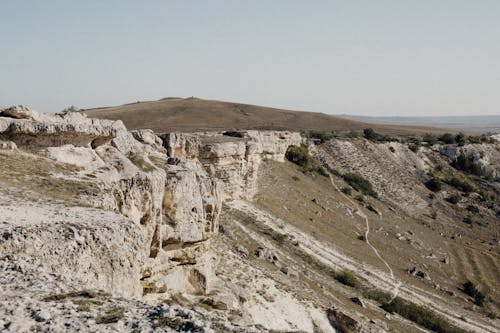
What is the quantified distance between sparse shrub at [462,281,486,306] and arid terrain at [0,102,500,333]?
0.11 meters

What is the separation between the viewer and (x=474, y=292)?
35.1 metres

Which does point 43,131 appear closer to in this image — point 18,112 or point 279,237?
point 18,112

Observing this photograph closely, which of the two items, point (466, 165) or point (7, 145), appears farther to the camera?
point (466, 165)

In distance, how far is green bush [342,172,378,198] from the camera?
5278 centimetres

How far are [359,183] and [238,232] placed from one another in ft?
92.2

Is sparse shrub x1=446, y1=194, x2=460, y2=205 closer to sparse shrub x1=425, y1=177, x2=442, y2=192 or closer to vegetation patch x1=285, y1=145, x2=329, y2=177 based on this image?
sparse shrub x1=425, y1=177, x2=442, y2=192

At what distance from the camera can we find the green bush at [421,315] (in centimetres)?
2670

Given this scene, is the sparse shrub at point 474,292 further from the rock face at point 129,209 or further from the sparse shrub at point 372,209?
the rock face at point 129,209

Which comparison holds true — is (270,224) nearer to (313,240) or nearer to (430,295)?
(313,240)

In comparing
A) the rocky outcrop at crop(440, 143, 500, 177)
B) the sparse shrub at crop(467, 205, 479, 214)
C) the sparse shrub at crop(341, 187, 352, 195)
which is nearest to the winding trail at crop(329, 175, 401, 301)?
the sparse shrub at crop(341, 187, 352, 195)

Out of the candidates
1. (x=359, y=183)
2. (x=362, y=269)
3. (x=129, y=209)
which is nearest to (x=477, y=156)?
(x=359, y=183)

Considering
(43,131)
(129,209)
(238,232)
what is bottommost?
(238,232)

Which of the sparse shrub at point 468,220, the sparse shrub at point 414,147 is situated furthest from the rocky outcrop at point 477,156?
the sparse shrub at point 468,220

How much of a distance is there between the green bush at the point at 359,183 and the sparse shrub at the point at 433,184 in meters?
9.43
